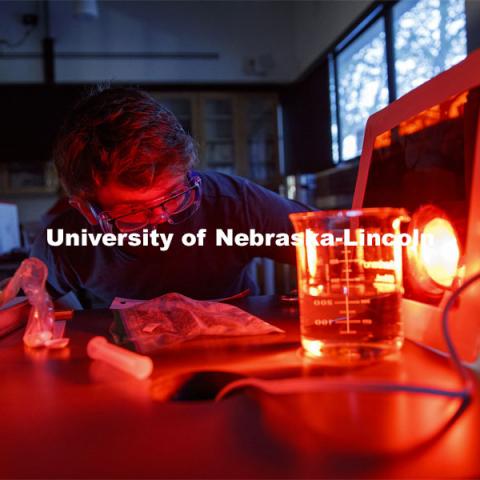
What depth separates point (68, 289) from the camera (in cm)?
137

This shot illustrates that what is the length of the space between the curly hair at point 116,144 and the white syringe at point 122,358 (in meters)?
0.56

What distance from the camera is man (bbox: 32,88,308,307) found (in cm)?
104

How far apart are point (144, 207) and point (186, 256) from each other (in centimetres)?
33

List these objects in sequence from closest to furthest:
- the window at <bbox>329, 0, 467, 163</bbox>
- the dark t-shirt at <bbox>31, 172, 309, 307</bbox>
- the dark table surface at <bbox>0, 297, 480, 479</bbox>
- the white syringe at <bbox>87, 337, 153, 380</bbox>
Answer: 1. the dark table surface at <bbox>0, 297, 480, 479</bbox>
2. the white syringe at <bbox>87, 337, 153, 380</bbox>
3. the dark t-shirt at <bbox>31, 172, 309, 307</bbox>
4. the window at <bbox>329, 0, 467, 163</bbox>

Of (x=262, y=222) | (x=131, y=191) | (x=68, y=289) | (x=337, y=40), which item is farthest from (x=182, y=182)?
(x=337, y=40)

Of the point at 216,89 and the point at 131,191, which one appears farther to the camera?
the point at 216,89

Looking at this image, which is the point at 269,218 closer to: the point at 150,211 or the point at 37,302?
the point at 150,211

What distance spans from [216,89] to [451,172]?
15.9 feet

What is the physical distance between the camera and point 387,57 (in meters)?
3.34

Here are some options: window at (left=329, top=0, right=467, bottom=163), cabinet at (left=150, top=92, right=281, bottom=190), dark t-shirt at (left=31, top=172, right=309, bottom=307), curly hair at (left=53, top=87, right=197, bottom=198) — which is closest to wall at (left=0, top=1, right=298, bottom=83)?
cabinet at (left=150, top=92, right=281, bottom=190)

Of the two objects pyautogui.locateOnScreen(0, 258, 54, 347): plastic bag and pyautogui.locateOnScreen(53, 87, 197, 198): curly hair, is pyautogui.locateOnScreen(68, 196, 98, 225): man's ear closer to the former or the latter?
pyautogui.locateOnScreen(53, 87, 197, 198): curly hair

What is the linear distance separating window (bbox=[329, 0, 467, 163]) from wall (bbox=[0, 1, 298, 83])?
1.15 meters

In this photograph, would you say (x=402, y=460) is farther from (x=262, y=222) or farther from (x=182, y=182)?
(x=262, y=222)

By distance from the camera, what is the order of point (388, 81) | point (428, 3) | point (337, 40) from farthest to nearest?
point (337, 40) → point (388, 81) → point (428, 3)
